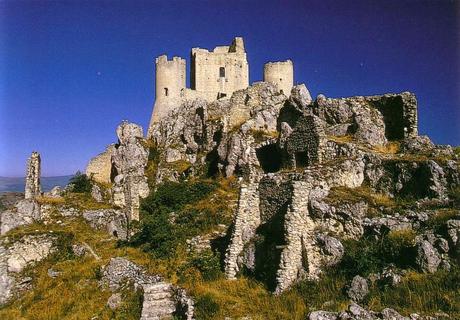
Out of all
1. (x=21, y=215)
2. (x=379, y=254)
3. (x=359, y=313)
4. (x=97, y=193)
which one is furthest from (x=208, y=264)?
(x=97, y=193)

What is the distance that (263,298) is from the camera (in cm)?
1368

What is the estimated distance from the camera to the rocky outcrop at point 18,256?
18734 millimetres

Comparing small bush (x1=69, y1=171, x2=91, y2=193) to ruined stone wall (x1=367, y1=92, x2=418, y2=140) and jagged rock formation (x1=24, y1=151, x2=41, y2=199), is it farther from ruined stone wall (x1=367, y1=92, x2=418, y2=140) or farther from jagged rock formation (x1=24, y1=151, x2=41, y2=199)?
ruined stone wall (x1=367, y1=92, x2=418, y2=140)

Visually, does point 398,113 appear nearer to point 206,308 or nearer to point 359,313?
point 359,313

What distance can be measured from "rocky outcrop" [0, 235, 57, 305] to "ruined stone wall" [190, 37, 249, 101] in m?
22.0

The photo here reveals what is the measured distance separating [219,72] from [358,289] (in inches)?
1199

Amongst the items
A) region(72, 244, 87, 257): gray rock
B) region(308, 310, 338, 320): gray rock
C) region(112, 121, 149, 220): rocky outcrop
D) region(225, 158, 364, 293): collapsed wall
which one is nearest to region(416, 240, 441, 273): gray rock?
region(308, 310, 338, 320): gray rock

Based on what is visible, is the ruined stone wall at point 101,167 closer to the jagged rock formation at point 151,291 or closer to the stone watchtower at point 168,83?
the stone watchtower at point 168,83

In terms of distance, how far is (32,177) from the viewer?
25.8 m

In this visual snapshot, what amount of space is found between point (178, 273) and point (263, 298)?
356 centimetres

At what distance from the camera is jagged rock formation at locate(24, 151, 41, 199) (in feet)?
84.1

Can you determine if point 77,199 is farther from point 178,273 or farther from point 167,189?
point 178,273

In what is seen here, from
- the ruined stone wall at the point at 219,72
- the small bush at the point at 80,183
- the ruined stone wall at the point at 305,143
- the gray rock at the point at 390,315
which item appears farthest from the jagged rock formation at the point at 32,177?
the gray rock at the point at 390,315

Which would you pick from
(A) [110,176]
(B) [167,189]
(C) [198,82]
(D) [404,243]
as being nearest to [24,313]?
(B) [167,189]
